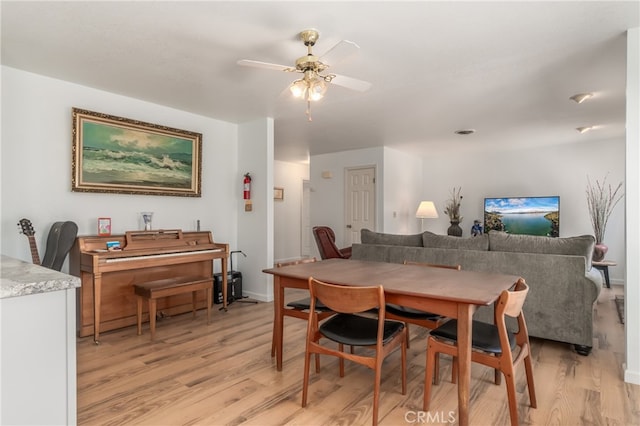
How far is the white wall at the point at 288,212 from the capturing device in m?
8.14

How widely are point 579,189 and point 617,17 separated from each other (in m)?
4.65

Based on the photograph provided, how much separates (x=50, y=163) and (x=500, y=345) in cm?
382

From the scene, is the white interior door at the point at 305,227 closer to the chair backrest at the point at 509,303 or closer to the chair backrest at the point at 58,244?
the chair backrest at the point at 58,244

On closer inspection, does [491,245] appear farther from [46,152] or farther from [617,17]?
[46,152]

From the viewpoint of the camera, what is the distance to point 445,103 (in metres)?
3.95

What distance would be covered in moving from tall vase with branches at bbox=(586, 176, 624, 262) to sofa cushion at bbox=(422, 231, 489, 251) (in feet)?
11.5

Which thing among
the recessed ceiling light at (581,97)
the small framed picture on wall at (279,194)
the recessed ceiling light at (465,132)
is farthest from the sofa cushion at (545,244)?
the small framed picture on wall at (279,194)

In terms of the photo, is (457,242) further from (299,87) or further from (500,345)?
(299,87)

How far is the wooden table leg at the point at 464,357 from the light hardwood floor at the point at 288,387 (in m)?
0.27

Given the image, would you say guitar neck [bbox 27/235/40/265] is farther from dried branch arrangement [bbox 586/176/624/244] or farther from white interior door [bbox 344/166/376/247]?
dried branch arrangement [bbox 586/176/624/244]

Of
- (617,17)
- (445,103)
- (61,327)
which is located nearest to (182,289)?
(61,327)

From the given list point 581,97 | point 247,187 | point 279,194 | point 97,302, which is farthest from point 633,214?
point 279,194

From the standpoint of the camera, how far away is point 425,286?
2006mm

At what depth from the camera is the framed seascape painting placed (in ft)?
11.2
